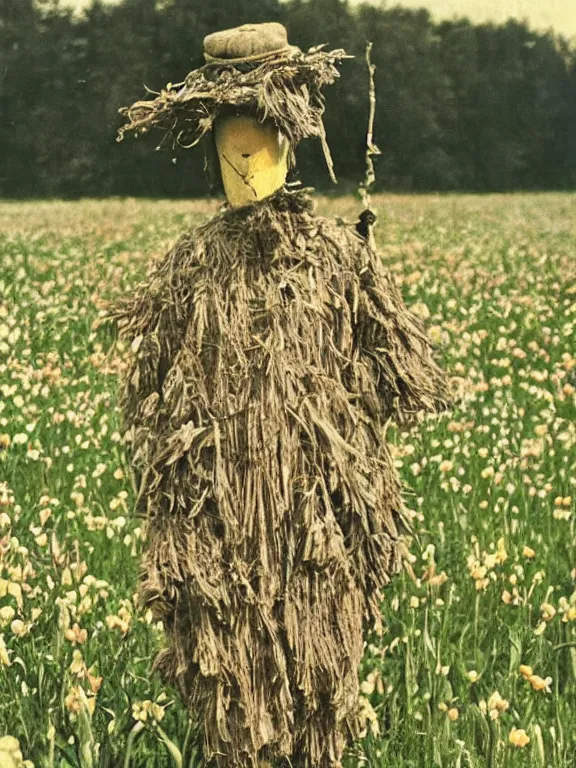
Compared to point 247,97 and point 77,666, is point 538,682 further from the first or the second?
point 247,97

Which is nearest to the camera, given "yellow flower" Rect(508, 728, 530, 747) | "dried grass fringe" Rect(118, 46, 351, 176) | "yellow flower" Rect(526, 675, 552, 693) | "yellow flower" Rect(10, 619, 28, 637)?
"dried grass fringe" Rect(118, 46, 351, 176)

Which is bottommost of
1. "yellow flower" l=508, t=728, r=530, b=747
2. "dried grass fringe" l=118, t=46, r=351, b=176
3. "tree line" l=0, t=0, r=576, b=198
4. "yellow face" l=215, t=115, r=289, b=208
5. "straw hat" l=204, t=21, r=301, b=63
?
"yellow flower" l=508, t=728, r=530, b=747

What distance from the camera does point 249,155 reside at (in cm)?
198

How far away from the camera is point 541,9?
519 centimetres

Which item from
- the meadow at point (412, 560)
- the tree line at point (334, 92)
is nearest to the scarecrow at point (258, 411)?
the meadow at point (412, 560)

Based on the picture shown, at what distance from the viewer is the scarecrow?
1.96m

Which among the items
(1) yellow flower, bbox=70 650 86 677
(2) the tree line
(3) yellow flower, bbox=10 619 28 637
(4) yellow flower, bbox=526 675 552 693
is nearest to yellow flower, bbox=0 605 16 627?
(3) yellow flower, bbox=10 619 28 637

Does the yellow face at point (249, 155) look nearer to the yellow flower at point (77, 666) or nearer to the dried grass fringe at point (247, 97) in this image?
the dried grass fringe at point (247, 97)

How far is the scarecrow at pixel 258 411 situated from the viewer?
196 cm

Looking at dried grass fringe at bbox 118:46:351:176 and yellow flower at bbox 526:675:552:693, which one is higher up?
dried grass fringe at bbox 118:46:351:176

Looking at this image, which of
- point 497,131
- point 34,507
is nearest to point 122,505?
point 34,507

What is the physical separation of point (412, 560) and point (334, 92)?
11.2 ft

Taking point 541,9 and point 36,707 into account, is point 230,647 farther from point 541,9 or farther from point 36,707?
point 541,9

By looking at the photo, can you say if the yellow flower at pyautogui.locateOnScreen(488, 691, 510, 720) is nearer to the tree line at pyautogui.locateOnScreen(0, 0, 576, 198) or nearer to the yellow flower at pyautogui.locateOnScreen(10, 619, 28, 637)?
the yellow flower at pyautogui.locateOnScreen(10, 619, 28, 637)
